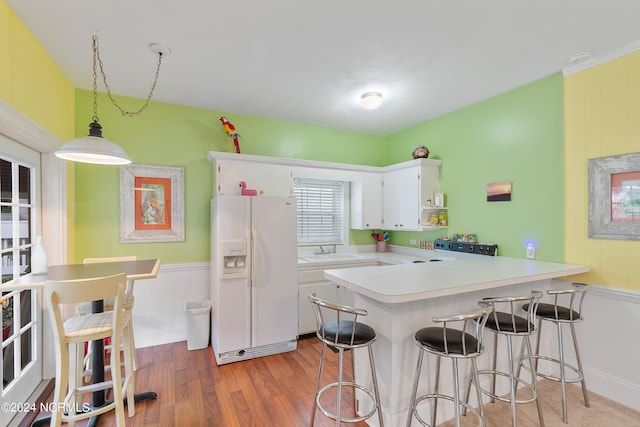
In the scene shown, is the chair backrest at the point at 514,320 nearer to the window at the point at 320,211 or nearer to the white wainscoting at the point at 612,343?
the white wainscoting at the point at 612,343

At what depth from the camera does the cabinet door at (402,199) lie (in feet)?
12.2

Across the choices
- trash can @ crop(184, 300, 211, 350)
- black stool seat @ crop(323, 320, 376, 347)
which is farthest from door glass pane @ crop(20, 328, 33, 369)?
black stool seat @ crop(323, 320, 376, 347)

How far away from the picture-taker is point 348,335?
1.72 m

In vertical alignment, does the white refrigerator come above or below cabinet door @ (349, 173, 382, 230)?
below

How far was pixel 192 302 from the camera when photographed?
133 inches

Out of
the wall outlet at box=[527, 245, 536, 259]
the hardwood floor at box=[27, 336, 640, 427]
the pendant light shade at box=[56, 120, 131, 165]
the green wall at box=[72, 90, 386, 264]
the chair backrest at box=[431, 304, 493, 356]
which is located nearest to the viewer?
the chair backrest at box=[431, 304, 493, 356]

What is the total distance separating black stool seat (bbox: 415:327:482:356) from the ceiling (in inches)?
77.4

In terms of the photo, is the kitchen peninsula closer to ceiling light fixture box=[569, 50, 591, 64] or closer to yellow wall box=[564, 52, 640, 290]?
yellow wall box=[564, 52, 640, 290]

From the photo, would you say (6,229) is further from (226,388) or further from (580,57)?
(580,57)

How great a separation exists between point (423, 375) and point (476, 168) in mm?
2299

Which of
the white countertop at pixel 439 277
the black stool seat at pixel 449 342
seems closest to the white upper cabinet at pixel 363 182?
the white countertop at pixel 439 277

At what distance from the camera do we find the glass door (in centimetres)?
197

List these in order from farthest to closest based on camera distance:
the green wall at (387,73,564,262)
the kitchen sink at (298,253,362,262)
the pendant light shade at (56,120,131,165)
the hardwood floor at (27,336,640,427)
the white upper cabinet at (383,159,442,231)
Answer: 1. the kitchen sink at (298,253,362,262)
2. the white upper cabinet at (383,159,442,231)
3. the green wall at (387,73,564,262)
4. the hardwood floor at (27,336,640,427)
5. the pendant light shade at (56,120,131,165)

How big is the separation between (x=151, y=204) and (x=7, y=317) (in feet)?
4.98
